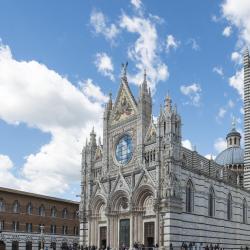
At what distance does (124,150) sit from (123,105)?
186 inches

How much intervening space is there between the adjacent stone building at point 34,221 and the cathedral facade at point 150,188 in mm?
10215

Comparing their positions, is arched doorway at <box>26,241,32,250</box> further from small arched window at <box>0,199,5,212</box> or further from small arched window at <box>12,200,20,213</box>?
small arched window at <box>0,199,5,212</box>

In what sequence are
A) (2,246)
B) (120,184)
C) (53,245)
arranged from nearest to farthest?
(120,184) < (2,246) < (53,245)

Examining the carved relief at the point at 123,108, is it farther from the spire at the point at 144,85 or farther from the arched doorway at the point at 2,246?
the arched doorway at the point at 2,246

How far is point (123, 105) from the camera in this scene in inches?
2008

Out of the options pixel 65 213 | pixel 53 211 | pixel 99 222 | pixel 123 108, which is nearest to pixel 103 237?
pixel 99 222

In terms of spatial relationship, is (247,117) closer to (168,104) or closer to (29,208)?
(168,104)

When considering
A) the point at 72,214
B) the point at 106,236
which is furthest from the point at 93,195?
the point at 72,214

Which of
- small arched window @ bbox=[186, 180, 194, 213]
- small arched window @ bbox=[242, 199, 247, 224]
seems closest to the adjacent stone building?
small arched window @ bbox=[186, 180, 194, 213]

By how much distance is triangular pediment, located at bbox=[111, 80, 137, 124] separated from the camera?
163 feet

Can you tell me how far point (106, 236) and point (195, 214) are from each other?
→ 987 centimetres

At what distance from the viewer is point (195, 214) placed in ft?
148

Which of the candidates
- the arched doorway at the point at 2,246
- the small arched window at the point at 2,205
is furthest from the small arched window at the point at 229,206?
the arched doorway at the point at 2,246

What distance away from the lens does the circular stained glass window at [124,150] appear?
49.0 meters
